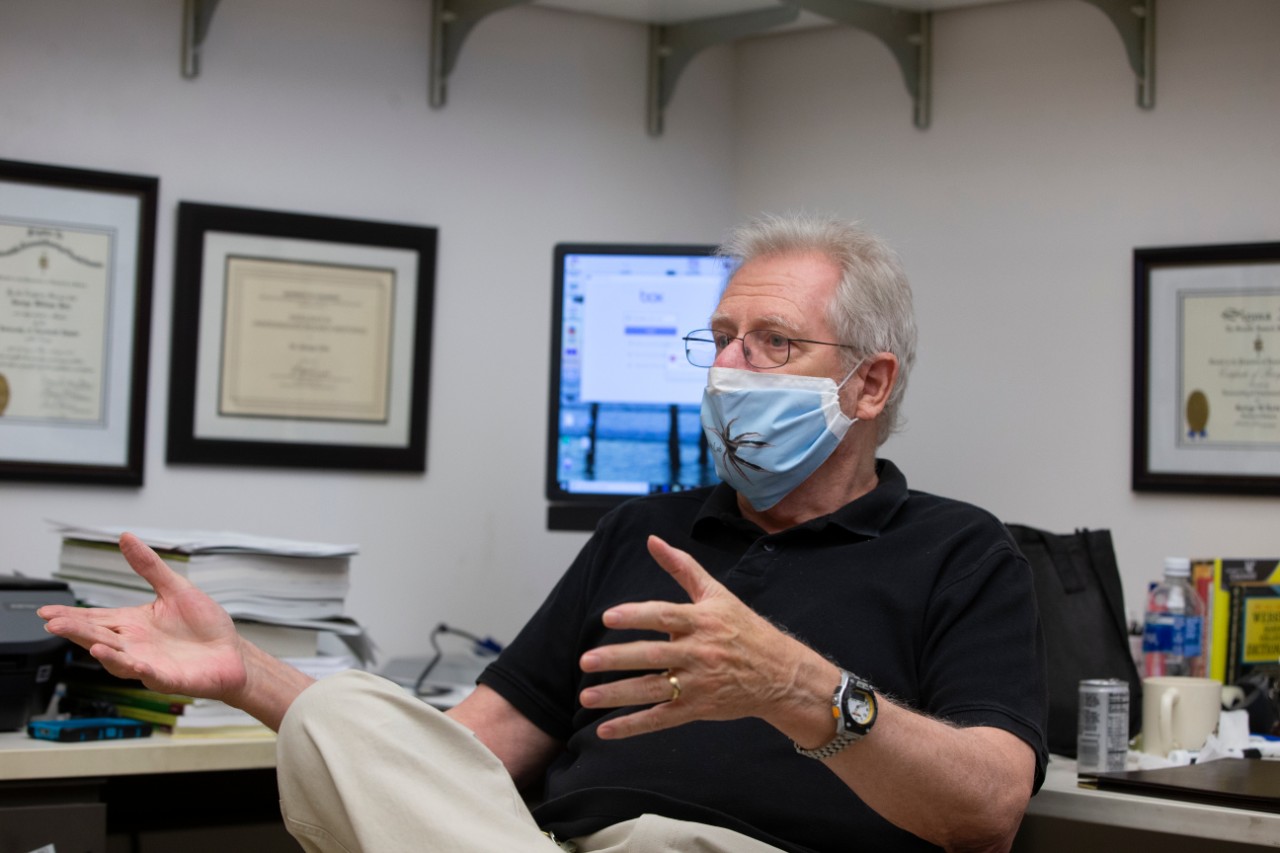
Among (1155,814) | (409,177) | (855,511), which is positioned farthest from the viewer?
(409,177)

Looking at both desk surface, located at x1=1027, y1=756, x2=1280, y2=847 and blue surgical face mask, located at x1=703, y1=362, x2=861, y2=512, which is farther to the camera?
blue surgical face mask, located at x1=703, y1=362, x2=861, y2=512

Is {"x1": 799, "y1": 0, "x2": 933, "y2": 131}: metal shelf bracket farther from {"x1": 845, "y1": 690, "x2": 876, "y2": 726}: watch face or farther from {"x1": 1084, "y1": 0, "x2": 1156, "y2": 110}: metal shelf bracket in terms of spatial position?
{"x1": 845, "y1": 690, "x2": 876, "y2": 726}: watch face

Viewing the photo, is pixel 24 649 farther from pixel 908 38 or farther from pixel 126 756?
pixel 908 38

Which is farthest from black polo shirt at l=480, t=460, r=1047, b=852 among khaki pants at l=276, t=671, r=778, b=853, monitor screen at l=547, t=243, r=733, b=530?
monitor screen at l=547, t=243, r=733, b=530

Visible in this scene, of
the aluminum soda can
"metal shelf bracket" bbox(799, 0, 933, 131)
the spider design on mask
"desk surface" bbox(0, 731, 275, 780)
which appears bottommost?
"desk surface" bbox(0, 731, 275, 780)

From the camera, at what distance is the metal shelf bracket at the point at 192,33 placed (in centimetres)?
237

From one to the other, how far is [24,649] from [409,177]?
129 centimetres

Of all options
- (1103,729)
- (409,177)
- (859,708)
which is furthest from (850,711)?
(409,177)

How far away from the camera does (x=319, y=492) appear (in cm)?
249

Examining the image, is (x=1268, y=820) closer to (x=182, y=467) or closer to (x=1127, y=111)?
(x=1127, y=111)

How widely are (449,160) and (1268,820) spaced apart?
1.88 meters

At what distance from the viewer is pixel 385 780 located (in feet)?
3.78

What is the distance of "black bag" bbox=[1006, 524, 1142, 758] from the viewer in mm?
1709

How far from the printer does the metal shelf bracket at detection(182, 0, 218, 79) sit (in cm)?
109
